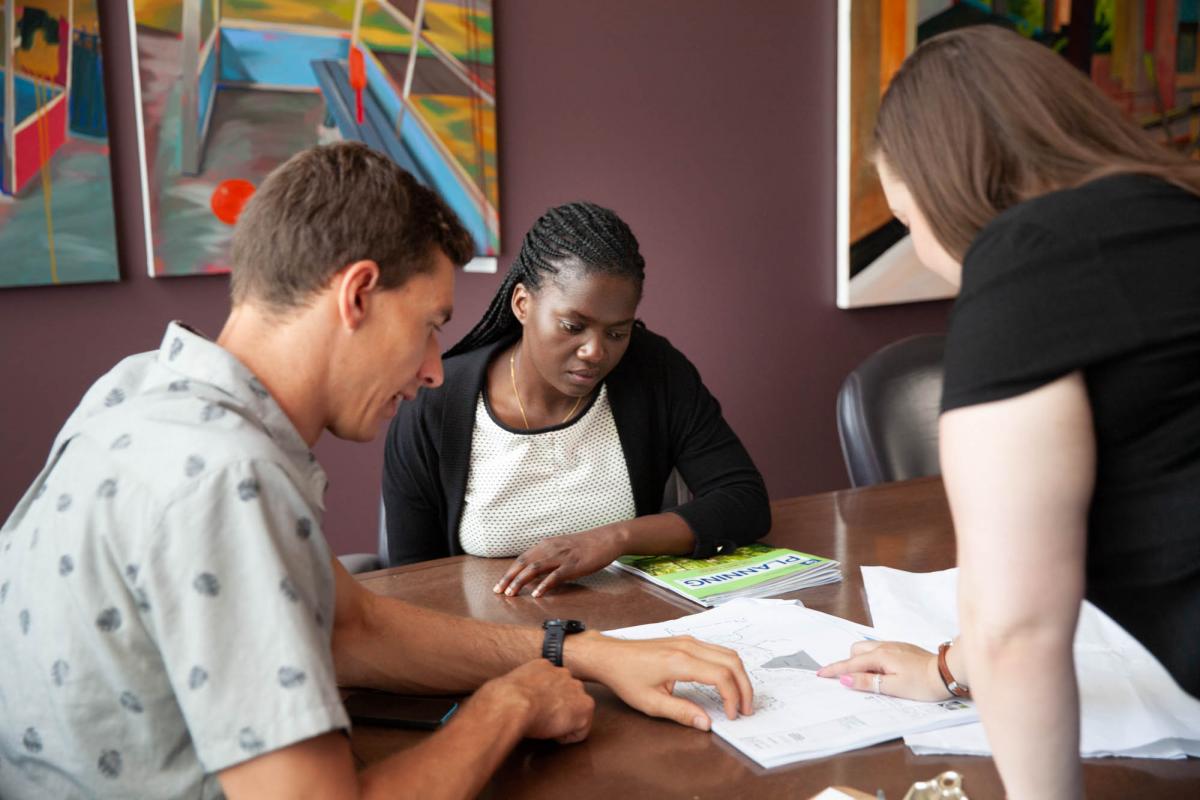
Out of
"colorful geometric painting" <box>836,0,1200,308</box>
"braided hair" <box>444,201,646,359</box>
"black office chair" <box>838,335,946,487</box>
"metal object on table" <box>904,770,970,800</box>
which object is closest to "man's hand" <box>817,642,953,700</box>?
"metal object on table" <box>904,770,970,800</box>

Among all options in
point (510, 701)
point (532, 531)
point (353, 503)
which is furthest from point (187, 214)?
point (510, 701)

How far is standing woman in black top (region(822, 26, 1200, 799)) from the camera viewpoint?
88 cm

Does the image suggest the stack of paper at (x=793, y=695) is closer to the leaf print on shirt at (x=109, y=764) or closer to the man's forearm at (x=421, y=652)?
the man's forearm at (x=421, y=652)

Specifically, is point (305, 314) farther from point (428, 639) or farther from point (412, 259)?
point (428, 639)

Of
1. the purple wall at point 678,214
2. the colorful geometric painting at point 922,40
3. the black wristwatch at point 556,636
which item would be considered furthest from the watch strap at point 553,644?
the colorful geometric painting at point 922,40

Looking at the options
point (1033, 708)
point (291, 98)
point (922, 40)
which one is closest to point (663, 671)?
point (1033, 708)

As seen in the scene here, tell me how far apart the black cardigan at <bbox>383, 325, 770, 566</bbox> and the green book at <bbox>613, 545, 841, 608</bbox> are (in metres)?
0.10

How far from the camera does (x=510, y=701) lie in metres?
1.19

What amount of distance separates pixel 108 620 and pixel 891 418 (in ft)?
6.44

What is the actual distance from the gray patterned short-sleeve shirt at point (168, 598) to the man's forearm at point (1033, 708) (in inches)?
21.8

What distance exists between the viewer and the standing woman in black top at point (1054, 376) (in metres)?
0.88

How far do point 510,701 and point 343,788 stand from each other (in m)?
0.28

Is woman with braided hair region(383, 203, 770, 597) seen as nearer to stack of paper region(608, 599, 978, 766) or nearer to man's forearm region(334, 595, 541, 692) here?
stack of paper region(608, 599, 978, 766)

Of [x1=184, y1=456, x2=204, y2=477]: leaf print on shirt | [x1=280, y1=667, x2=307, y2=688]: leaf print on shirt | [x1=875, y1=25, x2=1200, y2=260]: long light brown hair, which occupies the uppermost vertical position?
[x1=875, y1=25, x2=1200, y2=260]: long light brown hair
